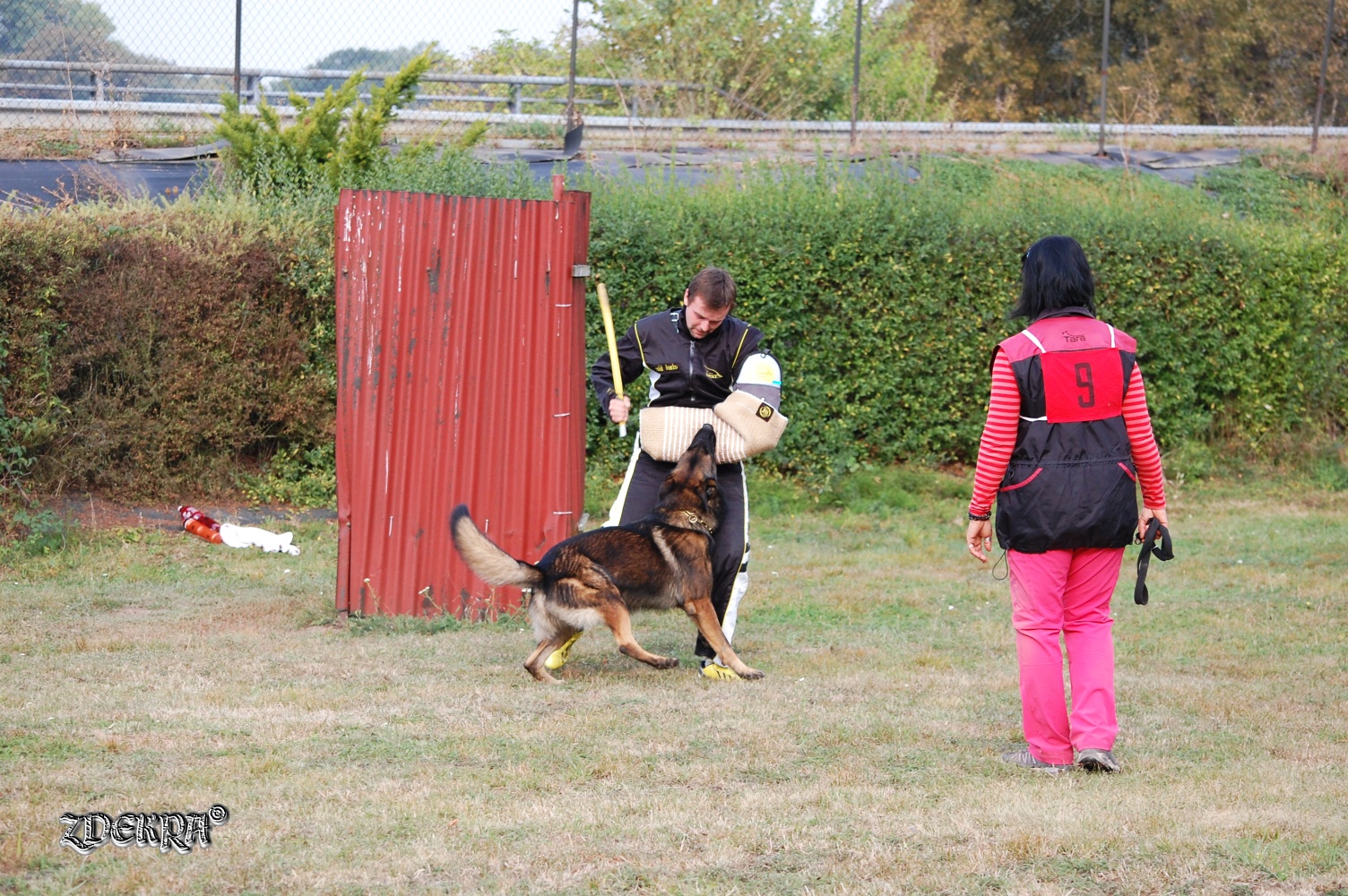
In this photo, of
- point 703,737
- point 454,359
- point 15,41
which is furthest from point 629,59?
point 703,737

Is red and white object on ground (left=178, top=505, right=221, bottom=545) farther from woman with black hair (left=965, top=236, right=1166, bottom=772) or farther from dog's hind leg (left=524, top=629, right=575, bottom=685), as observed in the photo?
woman with black hair (left=965, top=236, right=1166, bottom=772)

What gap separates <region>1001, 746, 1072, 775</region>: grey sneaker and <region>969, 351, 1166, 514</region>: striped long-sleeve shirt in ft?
3.13

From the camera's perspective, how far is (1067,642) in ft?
15.1

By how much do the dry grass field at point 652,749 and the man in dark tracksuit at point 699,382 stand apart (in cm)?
49

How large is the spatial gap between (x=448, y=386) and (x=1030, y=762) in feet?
13.1

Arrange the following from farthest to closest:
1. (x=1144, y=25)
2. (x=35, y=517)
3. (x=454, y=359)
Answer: (x=1144, y=25)
(x=35, y=517)
(x=454, y=359)

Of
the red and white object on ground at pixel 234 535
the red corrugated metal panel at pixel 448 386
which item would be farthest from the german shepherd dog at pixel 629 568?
the red and white object on ground at pixel 234 535

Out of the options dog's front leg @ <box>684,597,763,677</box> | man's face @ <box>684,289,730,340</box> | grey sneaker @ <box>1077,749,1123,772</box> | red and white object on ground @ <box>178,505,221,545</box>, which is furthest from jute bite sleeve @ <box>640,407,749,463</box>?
red and white object on ground @ <box>178,505,221,545</box>

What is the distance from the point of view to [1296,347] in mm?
13586

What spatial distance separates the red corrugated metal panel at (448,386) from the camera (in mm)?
7301

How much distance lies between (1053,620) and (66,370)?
807cm

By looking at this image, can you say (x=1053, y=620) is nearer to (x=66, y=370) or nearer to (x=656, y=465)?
(x=656, y=465)

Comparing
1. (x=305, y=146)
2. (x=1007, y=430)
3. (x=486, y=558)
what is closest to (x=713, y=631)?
(x=486, y=558)

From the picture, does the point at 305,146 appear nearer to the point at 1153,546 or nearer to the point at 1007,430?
the point at 1007,430
